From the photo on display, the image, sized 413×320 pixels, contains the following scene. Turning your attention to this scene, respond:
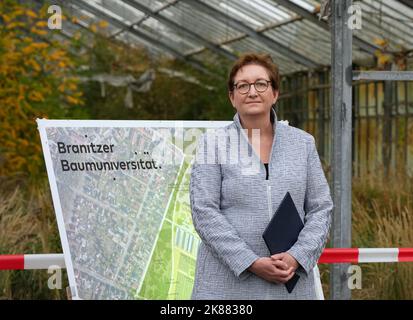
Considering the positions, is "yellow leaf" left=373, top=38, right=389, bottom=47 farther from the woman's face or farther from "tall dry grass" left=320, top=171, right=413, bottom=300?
the woman's face

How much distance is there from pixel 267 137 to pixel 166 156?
1.60m

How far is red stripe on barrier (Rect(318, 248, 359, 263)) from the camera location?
16.1 ft

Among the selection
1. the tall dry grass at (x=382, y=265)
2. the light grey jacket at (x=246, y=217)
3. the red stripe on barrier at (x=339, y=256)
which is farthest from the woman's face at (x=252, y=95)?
the tall dry grass at (x=382, y=265)

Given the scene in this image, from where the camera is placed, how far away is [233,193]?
2787mm

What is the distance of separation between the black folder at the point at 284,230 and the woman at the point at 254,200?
24 mm

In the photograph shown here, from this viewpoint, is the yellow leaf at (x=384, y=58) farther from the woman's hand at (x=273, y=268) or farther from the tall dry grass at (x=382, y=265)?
the woman's hand at (x=273, y=268)

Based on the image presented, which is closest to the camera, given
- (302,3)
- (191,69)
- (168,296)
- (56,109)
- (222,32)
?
(168,296)

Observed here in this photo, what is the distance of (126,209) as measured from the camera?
172 inches

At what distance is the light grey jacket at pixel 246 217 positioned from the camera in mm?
2746

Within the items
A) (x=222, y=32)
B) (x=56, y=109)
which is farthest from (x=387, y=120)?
(x=56, y=109)

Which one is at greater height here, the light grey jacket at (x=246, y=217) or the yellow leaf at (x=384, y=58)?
the yellow leaf at (x=384, y=58)

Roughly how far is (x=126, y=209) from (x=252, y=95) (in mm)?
1661

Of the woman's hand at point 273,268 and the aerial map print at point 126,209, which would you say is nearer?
the woman's hand at point 273,268
